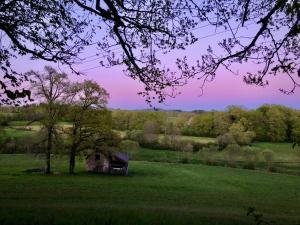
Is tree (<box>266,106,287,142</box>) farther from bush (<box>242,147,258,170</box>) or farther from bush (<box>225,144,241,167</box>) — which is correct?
bush (<box>225,144,241,167</box>)

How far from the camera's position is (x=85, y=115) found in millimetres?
55031

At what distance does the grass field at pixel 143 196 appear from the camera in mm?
11000

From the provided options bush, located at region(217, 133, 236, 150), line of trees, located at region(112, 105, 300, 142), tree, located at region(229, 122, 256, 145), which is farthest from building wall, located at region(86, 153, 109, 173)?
tree, located at region(229, 122, 256, 145)

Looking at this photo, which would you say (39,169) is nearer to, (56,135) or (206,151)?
(56,135)

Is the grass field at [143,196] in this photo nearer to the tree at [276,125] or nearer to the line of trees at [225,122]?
the tree at [276,125]

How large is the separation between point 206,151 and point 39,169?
50.5 m

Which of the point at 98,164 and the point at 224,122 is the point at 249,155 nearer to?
the point at 224,122

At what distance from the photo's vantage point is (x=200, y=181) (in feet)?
181

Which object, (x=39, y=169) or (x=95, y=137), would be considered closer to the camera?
(x=95, y=137)

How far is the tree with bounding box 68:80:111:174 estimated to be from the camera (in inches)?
2147

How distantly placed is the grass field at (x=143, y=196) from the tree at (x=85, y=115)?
5075 mm

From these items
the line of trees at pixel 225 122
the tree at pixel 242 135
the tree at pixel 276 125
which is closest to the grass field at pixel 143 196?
the tree at pixel 276 125

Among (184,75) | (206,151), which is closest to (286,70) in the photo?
(184,75)

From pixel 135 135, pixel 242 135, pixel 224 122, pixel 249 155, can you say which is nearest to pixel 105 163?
pixel 249 155
